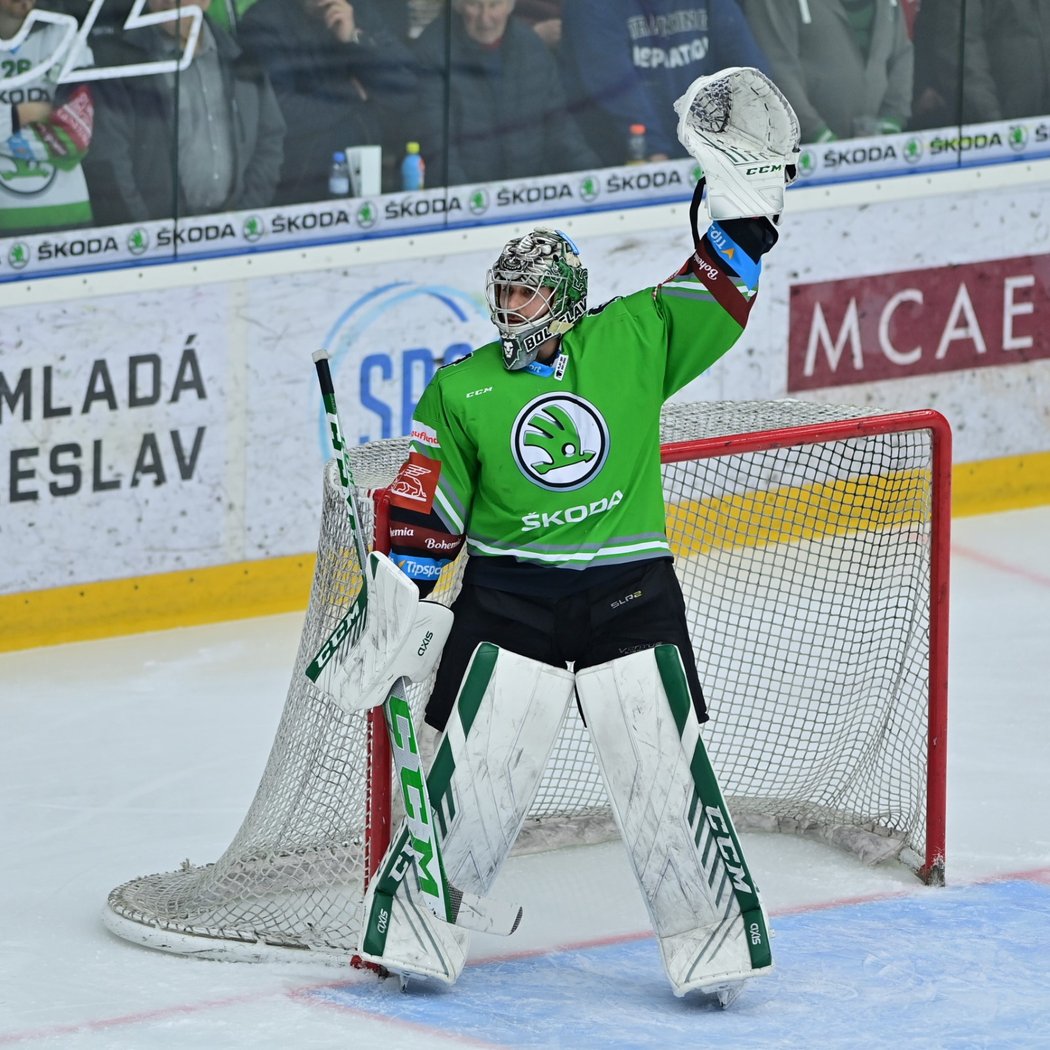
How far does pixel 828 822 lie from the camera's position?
5320mm

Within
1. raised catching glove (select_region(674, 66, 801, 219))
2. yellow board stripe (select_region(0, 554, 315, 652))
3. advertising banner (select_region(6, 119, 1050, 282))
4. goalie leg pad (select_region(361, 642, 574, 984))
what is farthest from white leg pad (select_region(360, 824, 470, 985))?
advertising banner (select_region(6, 119, 1050, 282))

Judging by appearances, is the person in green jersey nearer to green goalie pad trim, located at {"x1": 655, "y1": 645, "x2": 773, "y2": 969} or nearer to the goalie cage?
green goalie pad trim, located at {"x1": 655, "y1": 645, "x2": 773, "y2": 969}

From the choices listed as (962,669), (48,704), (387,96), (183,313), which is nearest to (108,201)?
(183,313)

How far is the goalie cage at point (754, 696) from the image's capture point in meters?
4.73

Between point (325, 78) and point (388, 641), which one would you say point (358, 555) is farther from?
point (325, 78)

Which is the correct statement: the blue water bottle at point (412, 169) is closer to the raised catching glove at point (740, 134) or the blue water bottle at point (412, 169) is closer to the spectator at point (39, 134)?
the spectator at point (39, 134)

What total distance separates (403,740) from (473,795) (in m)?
0.15

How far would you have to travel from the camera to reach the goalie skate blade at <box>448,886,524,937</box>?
14.5ft

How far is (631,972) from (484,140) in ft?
10.1

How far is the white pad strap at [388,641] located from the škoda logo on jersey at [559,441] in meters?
0.28

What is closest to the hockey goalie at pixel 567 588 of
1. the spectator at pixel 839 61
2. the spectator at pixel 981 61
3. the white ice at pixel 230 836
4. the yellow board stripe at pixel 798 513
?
the white ice at pixel 230 836

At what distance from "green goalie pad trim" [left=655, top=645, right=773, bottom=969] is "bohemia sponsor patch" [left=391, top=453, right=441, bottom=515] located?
0.46 metres

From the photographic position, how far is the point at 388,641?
4.24 m

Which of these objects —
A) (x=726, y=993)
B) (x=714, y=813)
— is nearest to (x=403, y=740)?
(x=714, y=813)
